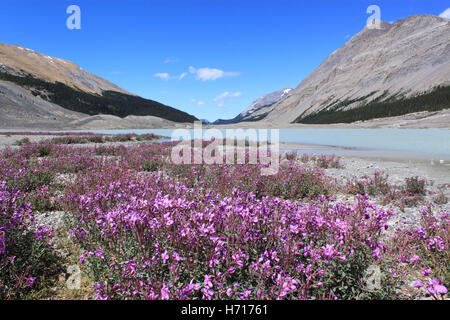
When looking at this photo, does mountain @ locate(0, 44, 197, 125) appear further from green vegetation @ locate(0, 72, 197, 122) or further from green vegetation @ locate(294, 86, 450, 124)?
green vegetation @ locate(294, 86, 450, 124)

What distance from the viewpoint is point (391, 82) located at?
134375mm

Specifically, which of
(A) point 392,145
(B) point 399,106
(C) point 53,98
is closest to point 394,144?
(A) point 392,145

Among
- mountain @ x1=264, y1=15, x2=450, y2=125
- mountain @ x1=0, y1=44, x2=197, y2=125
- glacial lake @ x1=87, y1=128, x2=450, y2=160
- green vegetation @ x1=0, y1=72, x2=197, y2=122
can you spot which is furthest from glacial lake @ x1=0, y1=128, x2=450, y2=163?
green vegetation @ x1=0, y1=72, x2=197, y2=122

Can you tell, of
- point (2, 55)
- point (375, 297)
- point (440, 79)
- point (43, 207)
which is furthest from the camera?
point (2, 55)

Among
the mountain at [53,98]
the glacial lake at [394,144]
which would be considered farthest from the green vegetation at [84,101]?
the glacial lake at [394,144]

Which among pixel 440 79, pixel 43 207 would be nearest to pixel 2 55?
pixel 43 207

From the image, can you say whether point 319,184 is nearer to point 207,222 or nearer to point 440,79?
point 207,222

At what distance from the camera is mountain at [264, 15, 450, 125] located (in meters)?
102

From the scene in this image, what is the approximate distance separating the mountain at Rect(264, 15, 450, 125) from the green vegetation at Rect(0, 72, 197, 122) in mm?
90564

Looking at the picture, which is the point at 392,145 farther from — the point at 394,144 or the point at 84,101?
the point at 84,101

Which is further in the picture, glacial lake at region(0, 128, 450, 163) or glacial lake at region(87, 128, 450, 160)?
glacial lake at region(87, 128, 450, 160)

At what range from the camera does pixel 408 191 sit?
7258 millimetres

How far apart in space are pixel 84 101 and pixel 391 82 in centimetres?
16640

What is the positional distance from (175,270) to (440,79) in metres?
137
